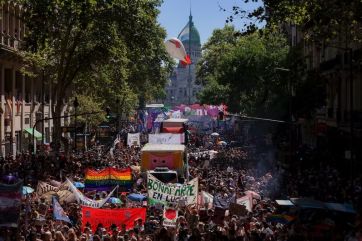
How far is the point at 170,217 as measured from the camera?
59.5 ft

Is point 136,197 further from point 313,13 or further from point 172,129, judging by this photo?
point 172,129

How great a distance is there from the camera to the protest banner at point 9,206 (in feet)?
48.7

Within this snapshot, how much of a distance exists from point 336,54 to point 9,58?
1998 cm

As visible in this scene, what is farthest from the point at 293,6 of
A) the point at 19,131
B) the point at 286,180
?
the point at 19,131

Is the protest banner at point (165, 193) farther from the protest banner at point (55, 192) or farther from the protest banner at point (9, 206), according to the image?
the protest banner at point (9, 206)

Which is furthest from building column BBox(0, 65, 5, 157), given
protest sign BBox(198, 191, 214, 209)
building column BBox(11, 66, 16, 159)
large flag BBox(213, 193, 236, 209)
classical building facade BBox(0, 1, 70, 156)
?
large flag BBox(213, 193, 236, 209)

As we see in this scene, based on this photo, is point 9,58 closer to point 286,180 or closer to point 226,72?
point 286,180

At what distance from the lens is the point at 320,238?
52.6 ft

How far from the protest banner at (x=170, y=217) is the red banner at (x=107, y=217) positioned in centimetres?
73

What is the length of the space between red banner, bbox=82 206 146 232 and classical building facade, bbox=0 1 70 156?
25172mm

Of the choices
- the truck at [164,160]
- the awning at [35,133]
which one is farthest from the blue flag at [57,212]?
the awning at [35,133]

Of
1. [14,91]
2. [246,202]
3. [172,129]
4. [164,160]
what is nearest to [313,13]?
[246,202]

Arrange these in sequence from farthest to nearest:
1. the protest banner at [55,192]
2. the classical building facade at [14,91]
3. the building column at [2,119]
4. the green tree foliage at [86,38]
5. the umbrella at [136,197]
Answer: the classical building facade at [14,91]
the building column at [2,119]
the green tree foliage at [86,38]
the umbrella at [136,197]
the protest banner at [55,192]

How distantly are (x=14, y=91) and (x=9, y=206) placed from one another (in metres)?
32.7
